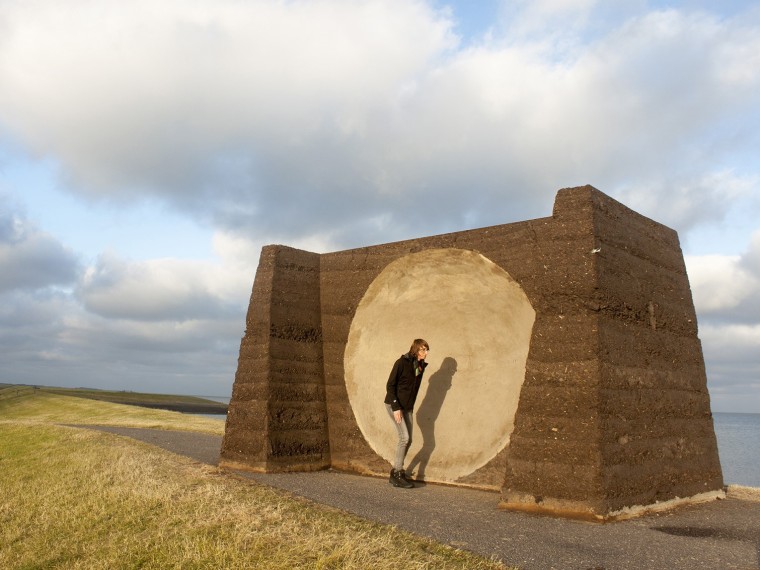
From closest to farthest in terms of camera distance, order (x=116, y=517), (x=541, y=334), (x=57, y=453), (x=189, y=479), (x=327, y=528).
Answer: (x=327, y=528)
(x=116, y=517)
(x=541, y=334)
(x=189, y=479)
(x=57, y=453)

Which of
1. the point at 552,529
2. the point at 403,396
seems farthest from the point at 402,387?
the point at 552,529

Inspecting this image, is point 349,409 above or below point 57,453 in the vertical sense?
above

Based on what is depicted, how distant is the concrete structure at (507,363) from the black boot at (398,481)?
2.57 feet

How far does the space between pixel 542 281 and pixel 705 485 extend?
13.6 feet

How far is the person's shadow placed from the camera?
1027cm

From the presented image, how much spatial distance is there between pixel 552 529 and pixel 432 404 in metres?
4.33

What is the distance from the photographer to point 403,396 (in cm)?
891

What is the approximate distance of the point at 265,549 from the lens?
5586 millimetres

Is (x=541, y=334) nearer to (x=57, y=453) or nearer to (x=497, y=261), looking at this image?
(x=497, y=261)

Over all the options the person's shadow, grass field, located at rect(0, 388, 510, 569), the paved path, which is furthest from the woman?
grass field, located at rect(0, 388, 510, 569)

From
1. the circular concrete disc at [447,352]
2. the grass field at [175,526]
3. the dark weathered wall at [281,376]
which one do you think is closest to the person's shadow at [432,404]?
the circular concrete disc at [447,352]

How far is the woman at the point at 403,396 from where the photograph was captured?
8898 millimetres

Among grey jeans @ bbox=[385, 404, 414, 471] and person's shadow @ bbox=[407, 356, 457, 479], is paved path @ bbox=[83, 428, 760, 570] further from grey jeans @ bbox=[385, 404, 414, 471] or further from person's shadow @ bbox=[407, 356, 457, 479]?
person's shadow @ bbox=[407, 356, 457, 479]

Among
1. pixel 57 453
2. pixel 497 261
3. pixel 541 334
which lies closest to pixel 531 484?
pixel 541 334
